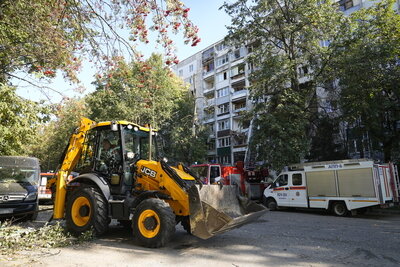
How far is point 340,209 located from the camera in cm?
1359

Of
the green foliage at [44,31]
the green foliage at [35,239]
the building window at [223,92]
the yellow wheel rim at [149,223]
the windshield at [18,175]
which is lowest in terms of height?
the green foliage at [35,239]

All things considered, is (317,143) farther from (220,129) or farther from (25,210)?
(220,129)

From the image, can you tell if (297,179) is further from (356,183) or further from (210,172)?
(210,172)

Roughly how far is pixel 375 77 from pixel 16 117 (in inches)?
670

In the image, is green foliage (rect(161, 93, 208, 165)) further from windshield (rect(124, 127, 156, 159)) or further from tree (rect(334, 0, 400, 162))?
windshield (rect(124, 127, 156, 159))

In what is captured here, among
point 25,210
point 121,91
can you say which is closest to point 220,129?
point 121,91

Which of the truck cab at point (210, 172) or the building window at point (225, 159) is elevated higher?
the building window at point (225, 159)

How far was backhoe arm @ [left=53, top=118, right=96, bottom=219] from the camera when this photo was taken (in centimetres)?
761

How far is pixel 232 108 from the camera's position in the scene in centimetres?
3844

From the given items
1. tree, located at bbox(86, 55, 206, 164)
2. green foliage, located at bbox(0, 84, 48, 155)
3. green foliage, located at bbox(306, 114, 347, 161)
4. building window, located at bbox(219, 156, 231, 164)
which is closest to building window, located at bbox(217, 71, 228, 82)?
tree, located at bbox(86, 55, 206, 164)

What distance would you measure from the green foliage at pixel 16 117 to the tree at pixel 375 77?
15.1 metres

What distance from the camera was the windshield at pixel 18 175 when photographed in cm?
1047

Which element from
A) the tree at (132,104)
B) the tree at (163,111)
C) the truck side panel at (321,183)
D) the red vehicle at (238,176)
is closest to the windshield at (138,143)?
the red vehicle at (238,176)

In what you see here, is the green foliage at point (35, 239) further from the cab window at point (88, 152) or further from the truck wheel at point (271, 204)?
the truck wheel at point (271, 204)
